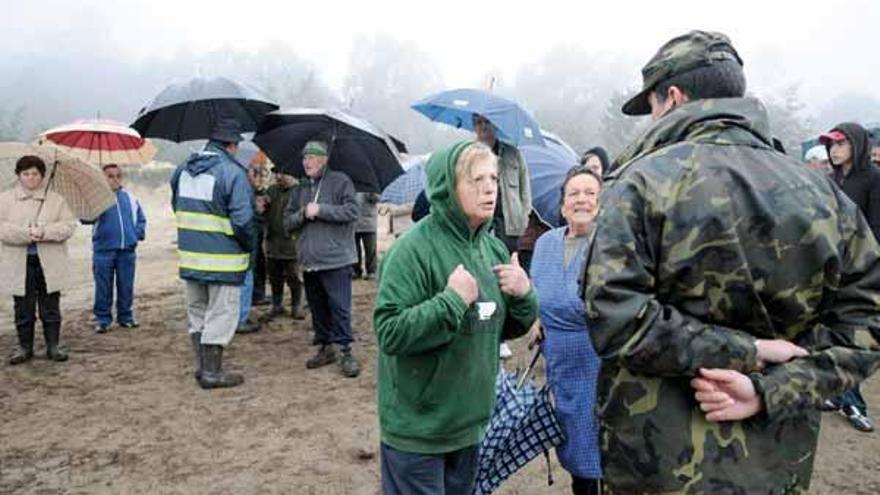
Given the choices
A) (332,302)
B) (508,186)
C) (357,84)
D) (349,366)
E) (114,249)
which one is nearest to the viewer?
(508,186)

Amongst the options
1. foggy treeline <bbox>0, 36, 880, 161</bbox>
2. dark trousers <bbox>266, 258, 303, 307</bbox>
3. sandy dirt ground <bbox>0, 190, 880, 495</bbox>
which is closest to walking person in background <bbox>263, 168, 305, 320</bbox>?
dark trousers <bbox>266, 258, 303, 307</bbox>

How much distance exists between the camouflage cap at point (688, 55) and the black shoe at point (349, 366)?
4016mm

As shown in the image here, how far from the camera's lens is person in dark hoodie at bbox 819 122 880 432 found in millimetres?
4633

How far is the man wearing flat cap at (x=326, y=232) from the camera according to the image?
5.11 m


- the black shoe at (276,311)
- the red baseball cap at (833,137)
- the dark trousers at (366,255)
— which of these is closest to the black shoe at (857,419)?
the red baseball cap at (833,137)

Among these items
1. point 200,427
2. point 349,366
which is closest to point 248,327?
point 349,366

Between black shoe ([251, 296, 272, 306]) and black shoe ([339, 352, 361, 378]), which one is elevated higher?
black shoe ([339, 352, 361, 378])

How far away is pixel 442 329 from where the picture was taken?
2.08 m

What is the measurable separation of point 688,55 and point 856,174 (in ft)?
12.6

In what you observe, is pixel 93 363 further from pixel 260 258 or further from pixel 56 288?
pixel 260 258

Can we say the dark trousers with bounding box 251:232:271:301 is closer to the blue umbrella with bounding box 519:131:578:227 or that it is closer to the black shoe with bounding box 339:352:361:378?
the black shoe with bounding box 339:352:361:378

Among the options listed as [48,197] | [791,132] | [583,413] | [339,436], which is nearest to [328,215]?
[339,436]

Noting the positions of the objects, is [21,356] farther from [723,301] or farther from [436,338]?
[723,301]

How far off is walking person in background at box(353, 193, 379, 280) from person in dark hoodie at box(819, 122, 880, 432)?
5.53 metres
